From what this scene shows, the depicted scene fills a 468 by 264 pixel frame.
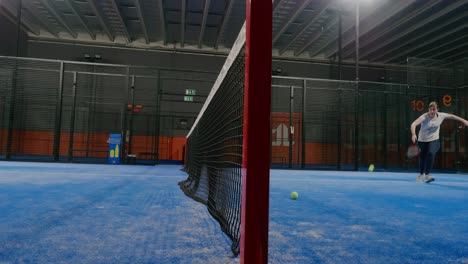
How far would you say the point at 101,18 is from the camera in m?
14.7

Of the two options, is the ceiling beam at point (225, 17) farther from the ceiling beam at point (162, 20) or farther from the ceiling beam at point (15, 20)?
the ceiling beam at point (15, 20)

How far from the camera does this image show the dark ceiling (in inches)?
527

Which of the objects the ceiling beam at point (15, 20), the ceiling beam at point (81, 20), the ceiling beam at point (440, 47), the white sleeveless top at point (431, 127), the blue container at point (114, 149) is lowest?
the blue container at point (114, 149)

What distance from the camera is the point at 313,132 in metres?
18.5

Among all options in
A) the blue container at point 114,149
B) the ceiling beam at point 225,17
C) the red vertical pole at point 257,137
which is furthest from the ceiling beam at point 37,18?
the red vertical pole at point 257,137

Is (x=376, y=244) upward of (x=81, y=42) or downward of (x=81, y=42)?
downward

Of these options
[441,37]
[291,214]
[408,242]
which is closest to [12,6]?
[291,214]

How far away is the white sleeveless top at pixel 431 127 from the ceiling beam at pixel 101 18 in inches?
500

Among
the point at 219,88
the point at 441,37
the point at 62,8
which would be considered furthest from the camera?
the point at 441,37

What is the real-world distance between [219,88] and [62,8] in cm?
1433

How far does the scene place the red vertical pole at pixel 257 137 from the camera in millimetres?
1141

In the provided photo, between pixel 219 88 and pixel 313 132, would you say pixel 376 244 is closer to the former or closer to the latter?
pixel 219 88

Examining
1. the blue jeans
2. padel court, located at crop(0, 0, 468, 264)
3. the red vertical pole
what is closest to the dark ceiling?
padel court, located at crop(0, 0, 468, 264)

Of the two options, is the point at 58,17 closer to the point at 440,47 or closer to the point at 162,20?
the point at 162,20
